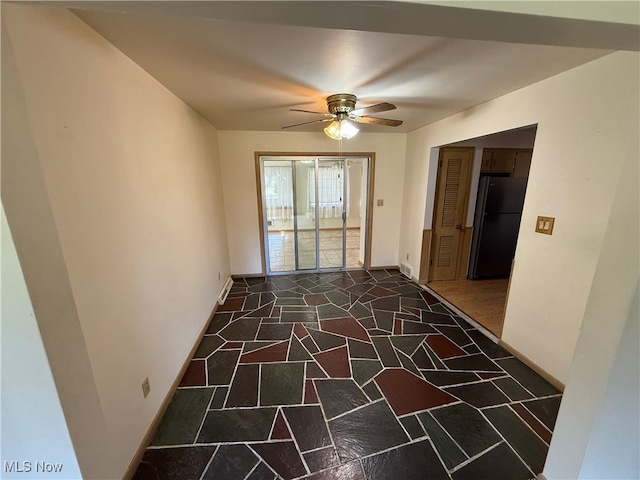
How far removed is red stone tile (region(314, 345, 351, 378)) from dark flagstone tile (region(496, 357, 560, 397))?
1.37 meters

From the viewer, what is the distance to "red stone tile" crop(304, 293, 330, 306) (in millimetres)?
3339

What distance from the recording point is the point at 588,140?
5.51 feet

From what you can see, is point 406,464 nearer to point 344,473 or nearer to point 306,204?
point 344,473

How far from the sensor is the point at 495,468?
1.43m

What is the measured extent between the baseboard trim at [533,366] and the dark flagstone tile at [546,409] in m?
0.12

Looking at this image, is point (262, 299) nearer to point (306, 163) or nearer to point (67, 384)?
point (306, 163)

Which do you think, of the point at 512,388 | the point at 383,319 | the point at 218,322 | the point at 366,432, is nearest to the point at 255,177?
the point at 218,322

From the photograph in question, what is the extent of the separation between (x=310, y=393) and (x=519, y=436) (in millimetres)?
1391

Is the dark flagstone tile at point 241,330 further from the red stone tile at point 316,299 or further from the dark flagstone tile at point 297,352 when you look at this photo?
the red stone tile at point 316,299

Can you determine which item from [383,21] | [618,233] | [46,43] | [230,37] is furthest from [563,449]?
[46,43]

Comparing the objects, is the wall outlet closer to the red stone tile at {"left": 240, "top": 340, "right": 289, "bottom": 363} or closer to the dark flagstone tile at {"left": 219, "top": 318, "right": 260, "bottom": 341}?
the red stone tile at {"left": 240, "top": 340, "right": 289, "bottom": 363}

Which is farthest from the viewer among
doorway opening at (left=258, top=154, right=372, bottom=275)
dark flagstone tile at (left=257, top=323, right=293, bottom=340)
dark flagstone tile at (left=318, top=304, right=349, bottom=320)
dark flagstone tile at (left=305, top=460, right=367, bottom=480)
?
doorway opening at (left=258, top=154, right=372, bottom=275)

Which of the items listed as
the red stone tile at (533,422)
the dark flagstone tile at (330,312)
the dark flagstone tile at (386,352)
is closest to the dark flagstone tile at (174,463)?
the dark flagstone tile at (386,352)

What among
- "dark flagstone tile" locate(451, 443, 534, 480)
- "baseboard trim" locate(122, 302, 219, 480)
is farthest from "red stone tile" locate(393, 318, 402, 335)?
"baseboard trim" locate(122, 302, 219, 480)
